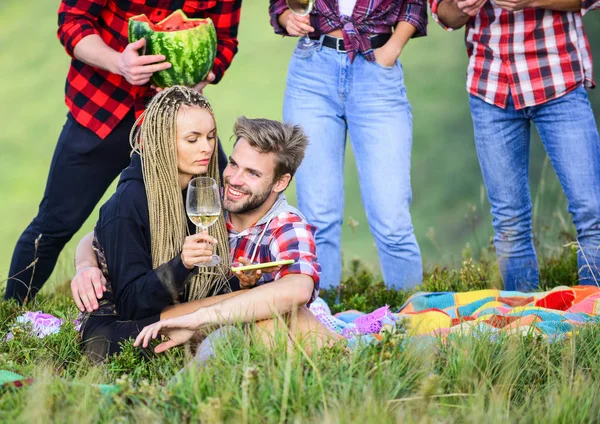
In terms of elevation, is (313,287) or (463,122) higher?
(463,122)

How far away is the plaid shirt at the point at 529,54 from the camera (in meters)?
Result: 5.10

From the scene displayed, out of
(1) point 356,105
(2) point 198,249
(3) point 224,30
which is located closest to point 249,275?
(2) point 198,249

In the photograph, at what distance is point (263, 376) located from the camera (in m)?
3.14

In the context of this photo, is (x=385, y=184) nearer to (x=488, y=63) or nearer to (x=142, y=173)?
(x=488, y=63)

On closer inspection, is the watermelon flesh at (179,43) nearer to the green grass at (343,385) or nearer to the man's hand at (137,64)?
the man's hand at (137,64)

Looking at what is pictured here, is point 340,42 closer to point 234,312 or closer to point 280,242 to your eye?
point 280,242

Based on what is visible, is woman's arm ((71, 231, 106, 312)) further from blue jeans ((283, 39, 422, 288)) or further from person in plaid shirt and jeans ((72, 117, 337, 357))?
blue jeans ((283, 39, 422, 288))

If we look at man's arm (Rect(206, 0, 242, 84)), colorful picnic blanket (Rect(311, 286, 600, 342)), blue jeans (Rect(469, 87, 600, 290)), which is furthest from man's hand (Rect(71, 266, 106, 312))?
blue jeans (Rect(469, 87, 600, 290))

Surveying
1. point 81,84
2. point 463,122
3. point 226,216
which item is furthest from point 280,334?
point 463,122

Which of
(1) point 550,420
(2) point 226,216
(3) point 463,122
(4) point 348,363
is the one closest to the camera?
(1) point 550,420

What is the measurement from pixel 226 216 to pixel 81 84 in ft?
4.25

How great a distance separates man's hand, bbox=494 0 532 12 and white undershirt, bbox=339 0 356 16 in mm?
827

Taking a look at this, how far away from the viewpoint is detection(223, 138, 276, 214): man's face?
4.34 metres

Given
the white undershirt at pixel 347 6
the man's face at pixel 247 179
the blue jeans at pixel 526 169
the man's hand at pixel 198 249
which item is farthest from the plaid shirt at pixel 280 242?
the blue jeans at pixel 526 169
